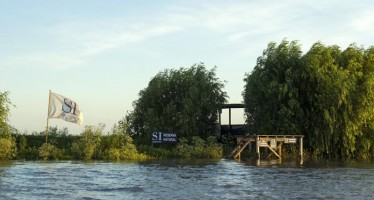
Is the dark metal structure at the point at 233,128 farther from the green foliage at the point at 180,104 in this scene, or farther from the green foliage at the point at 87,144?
the green foliage at the point at 87,144

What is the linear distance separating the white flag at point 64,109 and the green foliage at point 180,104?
11329 millimetres

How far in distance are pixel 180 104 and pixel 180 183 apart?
31.7 metres

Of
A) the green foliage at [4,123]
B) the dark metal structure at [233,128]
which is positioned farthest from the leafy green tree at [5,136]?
the dark metal structure at [233,128]

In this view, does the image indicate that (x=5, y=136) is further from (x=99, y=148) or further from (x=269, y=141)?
(x=269, y=141)

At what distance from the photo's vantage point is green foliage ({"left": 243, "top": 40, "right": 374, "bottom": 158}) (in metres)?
47.9

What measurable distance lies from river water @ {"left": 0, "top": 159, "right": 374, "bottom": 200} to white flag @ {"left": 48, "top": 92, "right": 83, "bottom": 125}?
417 inches

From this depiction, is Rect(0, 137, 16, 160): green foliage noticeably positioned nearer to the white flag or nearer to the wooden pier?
the white flag

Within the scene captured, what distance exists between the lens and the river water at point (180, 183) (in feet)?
69.1

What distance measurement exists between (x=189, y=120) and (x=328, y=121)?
15.0m

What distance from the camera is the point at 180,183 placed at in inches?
996

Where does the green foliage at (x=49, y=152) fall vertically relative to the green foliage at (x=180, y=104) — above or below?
below

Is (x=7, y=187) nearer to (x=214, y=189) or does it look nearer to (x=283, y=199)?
(x=214, y=189)

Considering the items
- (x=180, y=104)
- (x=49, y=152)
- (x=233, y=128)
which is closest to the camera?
(x=49, y=152)

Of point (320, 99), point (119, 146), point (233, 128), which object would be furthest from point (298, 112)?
point (119, 146)
